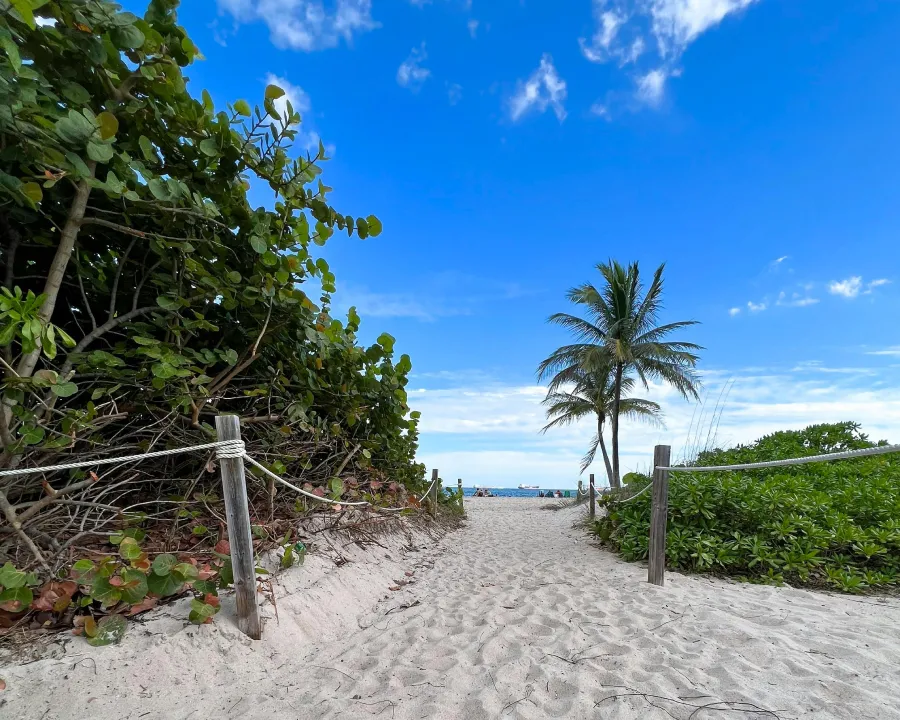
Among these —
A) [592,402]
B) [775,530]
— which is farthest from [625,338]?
[775,530]

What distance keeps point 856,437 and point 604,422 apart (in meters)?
8.15

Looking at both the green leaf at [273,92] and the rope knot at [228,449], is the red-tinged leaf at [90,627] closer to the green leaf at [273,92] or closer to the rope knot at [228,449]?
the rope knot at [228,449]

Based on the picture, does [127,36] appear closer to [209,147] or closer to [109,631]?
[209,147]

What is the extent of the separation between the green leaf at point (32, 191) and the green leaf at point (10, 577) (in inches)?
64.2

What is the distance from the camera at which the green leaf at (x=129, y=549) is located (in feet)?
7.20

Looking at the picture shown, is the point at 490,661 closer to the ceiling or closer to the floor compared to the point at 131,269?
closer to the floor

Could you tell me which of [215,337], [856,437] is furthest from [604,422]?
[215,337]

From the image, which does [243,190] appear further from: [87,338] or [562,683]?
[562,683]

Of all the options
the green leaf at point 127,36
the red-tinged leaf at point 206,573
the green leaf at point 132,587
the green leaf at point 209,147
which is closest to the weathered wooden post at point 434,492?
the red-tinged leaf at point 206,573

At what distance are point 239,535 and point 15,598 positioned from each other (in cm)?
92

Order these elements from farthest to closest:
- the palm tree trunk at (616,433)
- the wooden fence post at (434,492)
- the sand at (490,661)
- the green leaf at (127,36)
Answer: the palm tree trunk at (616,433)
the wooden fence post at (434,492)
the green leaf at (127,36)
the sand at (490,661)

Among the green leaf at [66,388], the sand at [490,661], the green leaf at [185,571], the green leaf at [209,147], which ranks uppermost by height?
the green leaf at [209,147]

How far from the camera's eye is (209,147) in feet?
8.30

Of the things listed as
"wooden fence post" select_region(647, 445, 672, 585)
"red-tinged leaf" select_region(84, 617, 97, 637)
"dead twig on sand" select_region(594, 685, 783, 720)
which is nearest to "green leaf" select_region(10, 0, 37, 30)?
"red-tinged leaf" select_region(84, 617, 97, 637)
